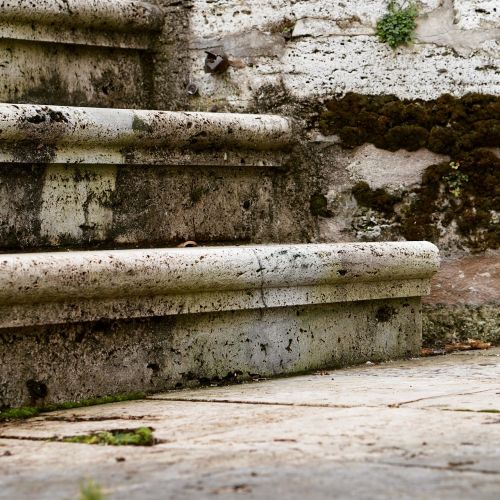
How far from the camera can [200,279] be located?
2920 mm

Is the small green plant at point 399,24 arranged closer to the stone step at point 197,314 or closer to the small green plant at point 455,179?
the small green plant at point 455,179

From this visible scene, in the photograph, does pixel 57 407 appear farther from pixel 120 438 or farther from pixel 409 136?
pixel 409 136

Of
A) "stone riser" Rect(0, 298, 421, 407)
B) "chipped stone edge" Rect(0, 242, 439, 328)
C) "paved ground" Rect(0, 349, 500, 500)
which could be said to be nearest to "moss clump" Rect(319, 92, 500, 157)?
"chipped stone edge" Rect(0, 242, 439, 328)

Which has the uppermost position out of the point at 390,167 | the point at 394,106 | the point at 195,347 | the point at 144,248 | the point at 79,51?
the point at 79,51

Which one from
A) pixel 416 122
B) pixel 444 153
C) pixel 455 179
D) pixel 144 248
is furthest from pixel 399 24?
pixel 144 248

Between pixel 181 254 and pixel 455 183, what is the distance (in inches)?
58.7

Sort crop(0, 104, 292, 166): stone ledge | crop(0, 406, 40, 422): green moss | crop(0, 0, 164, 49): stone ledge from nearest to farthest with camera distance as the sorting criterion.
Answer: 1. crop(0, 406, 40, 422): green moss
2. crop(0, 104, 292, 166): stone ledge
3. crop(0, 0, 164, 49): stone ledge

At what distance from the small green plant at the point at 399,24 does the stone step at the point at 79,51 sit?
3.07ft

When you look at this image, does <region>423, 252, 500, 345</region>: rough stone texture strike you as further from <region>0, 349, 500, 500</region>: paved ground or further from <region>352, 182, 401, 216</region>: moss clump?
<region>0, 349, 500, 500</region>: paved ground

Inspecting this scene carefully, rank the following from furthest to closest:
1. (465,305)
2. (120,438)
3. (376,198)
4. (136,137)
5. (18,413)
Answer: (376,198) < (465,305) < (136,137) < (18,413) < (120,438)

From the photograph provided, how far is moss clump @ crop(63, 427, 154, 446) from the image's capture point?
1984 mm

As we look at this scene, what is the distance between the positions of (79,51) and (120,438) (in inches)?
92.3

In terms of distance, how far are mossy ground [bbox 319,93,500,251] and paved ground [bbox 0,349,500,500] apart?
1.25 meters

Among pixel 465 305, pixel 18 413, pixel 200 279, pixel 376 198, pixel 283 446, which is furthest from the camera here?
pixel 376 198
